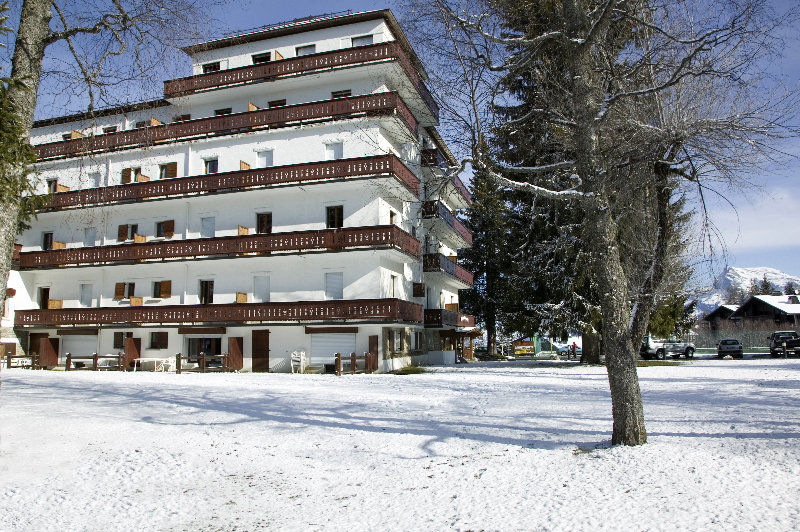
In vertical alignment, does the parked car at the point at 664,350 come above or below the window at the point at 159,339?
below

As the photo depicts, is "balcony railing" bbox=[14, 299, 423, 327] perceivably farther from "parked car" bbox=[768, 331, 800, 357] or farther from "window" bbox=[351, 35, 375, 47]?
"parked car" bbox=[768, 331, 800, 357]

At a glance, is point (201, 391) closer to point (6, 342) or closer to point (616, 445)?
point (616, 445)

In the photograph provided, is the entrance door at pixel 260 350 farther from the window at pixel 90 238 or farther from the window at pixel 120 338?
the window at pixel 90 238

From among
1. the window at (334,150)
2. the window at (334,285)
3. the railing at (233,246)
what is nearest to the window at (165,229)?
the railing at (233,246)

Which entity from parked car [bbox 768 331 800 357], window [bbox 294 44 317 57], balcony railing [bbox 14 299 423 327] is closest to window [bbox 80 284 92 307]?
balcony railing [bbox 14 299 423 327]

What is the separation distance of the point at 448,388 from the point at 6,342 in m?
30.1

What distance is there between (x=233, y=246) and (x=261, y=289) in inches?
110

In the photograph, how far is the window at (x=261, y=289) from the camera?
1199 inches

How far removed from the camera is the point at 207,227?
32312mm

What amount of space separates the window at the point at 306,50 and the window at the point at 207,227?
11101 millimetres

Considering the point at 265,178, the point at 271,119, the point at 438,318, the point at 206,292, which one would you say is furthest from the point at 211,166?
the point at 438,318

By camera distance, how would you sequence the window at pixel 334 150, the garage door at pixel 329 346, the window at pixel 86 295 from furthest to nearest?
the window at pixel 86 295 < the window at pixel 334 150 < the garage door at pixel 329 346

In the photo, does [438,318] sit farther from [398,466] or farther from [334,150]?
[398,466]

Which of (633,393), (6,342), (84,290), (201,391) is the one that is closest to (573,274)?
(201,391)
